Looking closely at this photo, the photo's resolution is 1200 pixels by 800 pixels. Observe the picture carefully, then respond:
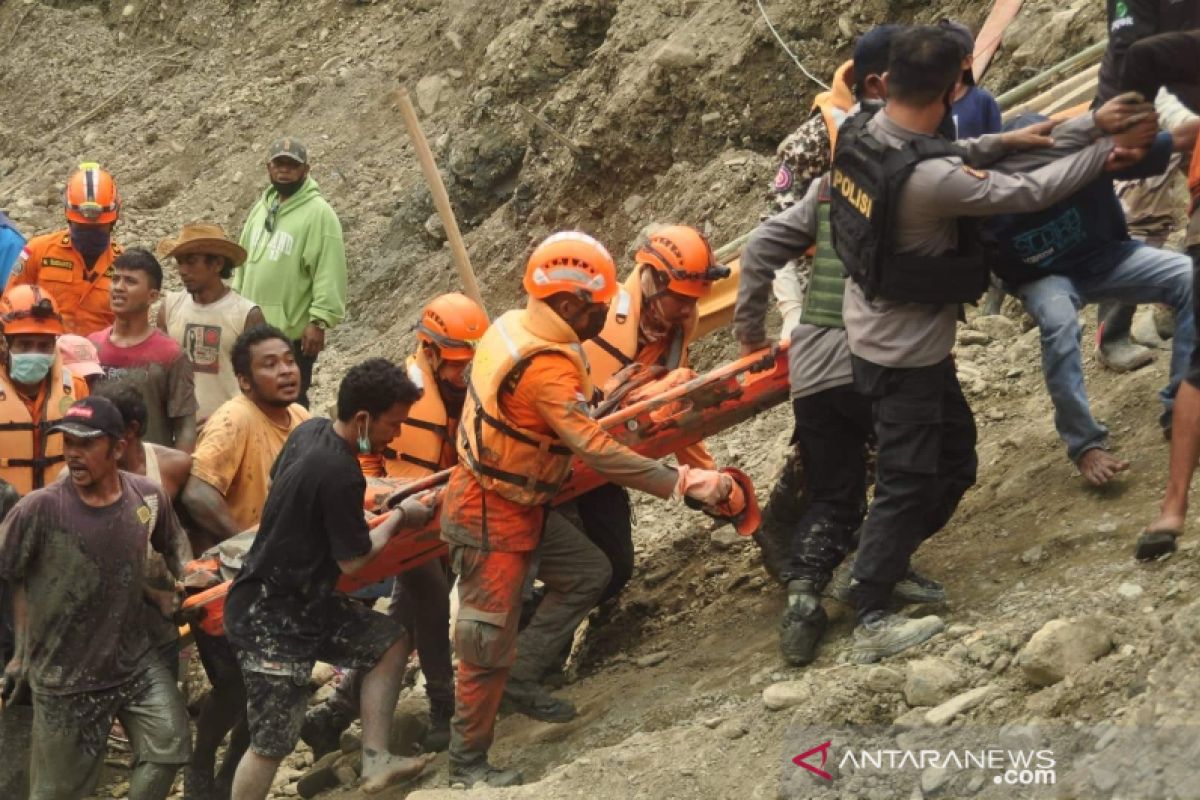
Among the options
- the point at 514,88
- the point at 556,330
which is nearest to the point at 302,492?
the point at 556,330

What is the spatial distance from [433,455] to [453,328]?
54 cm

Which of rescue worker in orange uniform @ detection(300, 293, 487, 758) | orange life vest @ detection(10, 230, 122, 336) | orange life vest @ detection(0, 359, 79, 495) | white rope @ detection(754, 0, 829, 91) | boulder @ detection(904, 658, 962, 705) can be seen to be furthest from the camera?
white rope @ detection(754, 0, 829, 91)

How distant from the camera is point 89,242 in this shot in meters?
9.98

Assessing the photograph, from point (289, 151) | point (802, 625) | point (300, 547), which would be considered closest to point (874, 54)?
point (802, 625)

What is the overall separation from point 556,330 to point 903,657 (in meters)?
1.63

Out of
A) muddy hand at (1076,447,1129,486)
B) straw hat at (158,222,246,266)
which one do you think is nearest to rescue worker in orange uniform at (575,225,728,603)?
muddy hand at (1076,447,1129,486)

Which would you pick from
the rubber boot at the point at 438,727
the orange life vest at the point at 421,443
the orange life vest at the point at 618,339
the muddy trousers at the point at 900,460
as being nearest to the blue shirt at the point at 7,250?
the orange life vest at the point at 421,443

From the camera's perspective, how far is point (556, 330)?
640 centimetres

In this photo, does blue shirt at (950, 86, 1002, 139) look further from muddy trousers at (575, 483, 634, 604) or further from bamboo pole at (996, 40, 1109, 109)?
bamboo pole at (996, 40, 1109, 109)

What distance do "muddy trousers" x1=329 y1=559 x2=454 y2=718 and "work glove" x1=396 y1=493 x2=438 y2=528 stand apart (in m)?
0.49

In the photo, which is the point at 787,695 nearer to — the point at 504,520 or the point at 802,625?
the point at 802,625

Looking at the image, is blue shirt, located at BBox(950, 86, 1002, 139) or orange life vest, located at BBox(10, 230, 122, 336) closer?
blue shirt, located at BBox(950, 86, 1002, 139)

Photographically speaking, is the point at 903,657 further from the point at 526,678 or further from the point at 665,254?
the point at 665,254

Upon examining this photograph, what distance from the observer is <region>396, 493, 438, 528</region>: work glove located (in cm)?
691
